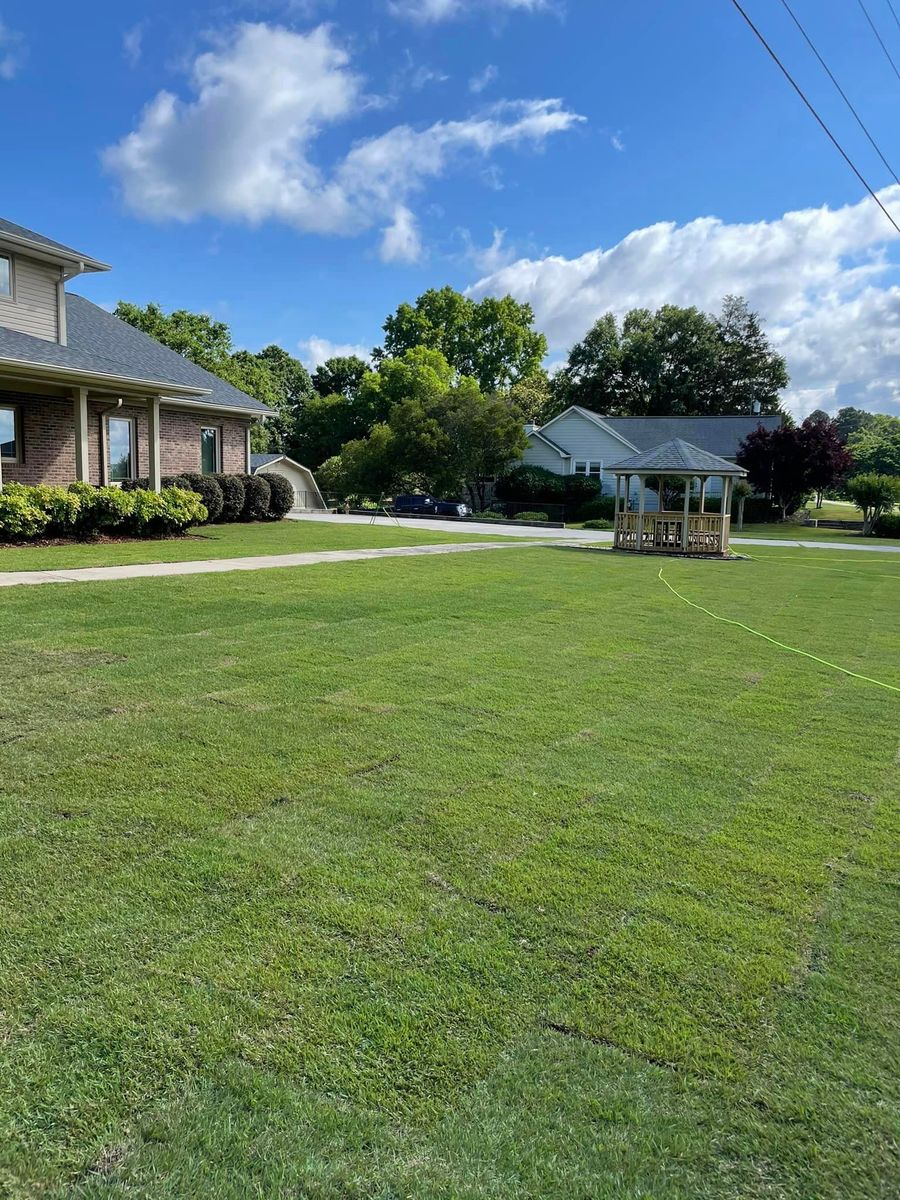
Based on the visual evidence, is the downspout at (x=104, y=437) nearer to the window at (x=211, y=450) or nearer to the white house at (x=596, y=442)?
the window at (x=211, y=450)

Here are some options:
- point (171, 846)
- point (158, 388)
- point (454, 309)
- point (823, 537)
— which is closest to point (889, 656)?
point (171, 846)

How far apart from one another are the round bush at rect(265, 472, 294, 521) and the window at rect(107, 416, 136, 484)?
3722mm

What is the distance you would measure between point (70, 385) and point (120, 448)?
371 centimetres

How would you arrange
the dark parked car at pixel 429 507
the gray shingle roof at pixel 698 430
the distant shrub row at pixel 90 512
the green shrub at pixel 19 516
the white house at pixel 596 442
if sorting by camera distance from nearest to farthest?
1. the green shrub at pixel 19 516
2. the distant shrub row at pixel 90 512
3. the dark parked car at pixel 429 507
4. the white house at pixel 596 442
5. the gray shingle roof at pixel 698 430

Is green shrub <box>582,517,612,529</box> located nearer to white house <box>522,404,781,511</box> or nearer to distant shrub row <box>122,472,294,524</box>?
white house <box>522,404,781,511</box>

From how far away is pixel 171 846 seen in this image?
3.05 meters

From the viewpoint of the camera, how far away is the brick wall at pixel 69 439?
1736 cm

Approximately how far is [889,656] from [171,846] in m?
7.07

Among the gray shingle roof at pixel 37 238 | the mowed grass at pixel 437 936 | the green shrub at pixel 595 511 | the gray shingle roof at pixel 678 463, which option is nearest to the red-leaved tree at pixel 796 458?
the green shrub at pixel 595 511

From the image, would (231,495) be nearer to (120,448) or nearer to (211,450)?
(120,448)

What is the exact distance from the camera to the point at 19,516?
43.1ft

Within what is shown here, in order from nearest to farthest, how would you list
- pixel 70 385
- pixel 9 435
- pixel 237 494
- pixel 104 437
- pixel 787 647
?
pixel 787 647, pixel 70 385, pixel 9 435, pixel 104 437, pixel 237 494

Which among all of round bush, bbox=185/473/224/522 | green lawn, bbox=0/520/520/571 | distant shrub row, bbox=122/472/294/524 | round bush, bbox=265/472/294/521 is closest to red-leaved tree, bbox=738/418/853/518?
green lawn, bbox=0/520/520/571

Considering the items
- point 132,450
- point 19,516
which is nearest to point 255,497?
point 132,450
